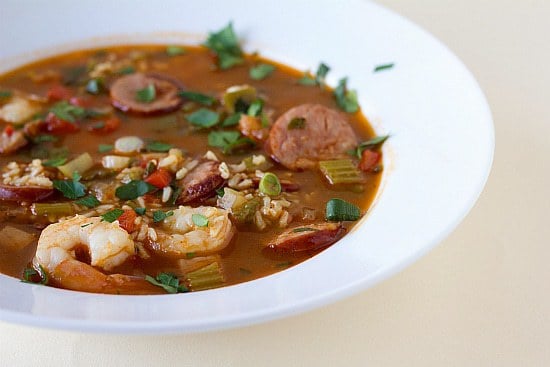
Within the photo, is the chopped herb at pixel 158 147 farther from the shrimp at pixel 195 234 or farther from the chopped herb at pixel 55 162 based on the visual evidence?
the shrimp at pixel 195 234

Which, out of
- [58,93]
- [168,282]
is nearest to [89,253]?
[168,282]

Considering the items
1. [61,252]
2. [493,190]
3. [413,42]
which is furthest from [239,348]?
[413,42]

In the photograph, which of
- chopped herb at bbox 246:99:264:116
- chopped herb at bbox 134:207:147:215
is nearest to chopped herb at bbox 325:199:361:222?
chopped herb at bbox 134:207:147:215

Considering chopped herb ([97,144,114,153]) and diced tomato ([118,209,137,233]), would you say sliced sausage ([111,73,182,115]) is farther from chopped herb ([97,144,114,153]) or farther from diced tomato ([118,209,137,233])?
diced tomato ([118,209,137,233])

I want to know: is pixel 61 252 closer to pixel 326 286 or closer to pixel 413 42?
pixel 326 286

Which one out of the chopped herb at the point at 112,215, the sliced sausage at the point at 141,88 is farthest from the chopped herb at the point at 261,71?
the chopped herb at the point at 112,215
